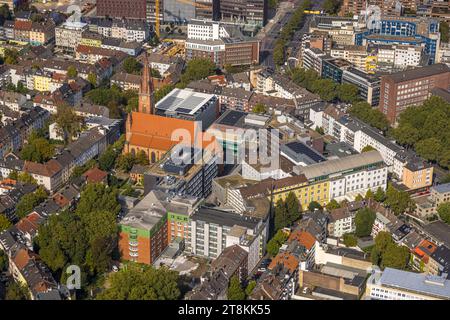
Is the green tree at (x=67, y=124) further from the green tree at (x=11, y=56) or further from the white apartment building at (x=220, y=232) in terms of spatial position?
the white apartment building at (x=220, y=232)

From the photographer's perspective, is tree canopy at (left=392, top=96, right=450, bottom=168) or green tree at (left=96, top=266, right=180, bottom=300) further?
tree canopy at (left=392, top=96, right=450, bottom=168)

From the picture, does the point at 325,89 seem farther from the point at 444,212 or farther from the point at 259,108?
the point at 444,212

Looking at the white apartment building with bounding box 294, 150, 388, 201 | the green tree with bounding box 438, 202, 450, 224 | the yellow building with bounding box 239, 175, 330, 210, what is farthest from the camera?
the white apartment building with bounding box 294, 150, 388, 201

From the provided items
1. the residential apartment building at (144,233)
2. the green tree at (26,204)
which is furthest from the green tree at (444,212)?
the green tree at (26,204)

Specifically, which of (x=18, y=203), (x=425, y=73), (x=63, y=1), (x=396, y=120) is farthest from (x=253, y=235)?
(x=63, y=1)

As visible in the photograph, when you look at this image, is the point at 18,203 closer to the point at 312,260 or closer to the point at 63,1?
the point at 312,260

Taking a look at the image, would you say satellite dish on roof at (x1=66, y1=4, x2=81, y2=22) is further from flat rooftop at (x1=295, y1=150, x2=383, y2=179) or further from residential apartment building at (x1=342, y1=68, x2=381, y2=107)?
flat rooftop at (x1=295, y1=150, x2=383, y2=179)

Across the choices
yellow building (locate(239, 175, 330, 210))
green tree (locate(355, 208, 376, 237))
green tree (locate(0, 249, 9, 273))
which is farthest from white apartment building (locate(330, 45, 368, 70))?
green tree (locate(0, 249, 9, 273))
